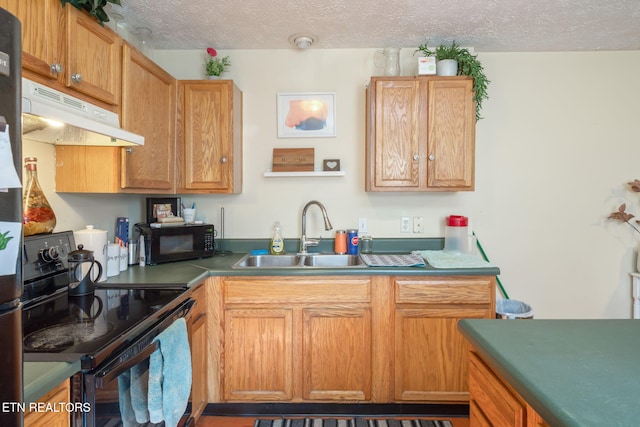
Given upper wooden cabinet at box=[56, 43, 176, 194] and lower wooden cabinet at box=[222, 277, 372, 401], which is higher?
upper wooden cabinet at box=[56, 43, 176, 194]

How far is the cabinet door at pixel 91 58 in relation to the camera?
135 centimetres

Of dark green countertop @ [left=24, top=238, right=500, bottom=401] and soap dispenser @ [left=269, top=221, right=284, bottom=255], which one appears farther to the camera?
soap dispenser @ [left=269, top=221, right=284, bottom=255]

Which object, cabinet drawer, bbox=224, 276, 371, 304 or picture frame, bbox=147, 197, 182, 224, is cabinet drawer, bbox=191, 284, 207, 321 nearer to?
cabinet drawer, bbox=224, 276, 371, 304

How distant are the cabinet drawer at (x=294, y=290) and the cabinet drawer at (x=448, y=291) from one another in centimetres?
25

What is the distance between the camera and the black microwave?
2043 mm

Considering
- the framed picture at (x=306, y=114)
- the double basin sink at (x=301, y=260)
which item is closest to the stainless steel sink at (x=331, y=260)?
the double basin sink at (x=301, y=260)

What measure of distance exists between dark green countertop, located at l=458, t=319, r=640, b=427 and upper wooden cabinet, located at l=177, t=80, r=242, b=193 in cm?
171

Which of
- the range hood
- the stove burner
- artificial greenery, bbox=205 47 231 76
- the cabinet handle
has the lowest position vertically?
the stove burner

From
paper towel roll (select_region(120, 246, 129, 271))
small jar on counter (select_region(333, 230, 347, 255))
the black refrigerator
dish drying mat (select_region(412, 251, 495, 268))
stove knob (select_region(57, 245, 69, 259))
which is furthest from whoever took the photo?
small jar on counter (select_region(333, 230, 347, 255))

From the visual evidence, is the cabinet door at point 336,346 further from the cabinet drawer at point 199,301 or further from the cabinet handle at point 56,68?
the cabinet handle at point 56,68

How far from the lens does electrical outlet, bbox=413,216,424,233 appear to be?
2.52 metres

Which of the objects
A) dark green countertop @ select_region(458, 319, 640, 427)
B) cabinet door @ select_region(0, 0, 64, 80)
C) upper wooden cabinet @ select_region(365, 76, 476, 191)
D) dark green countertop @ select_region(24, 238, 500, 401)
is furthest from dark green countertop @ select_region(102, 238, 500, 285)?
cabinet door @ select_region(0, 0, 64, 80)

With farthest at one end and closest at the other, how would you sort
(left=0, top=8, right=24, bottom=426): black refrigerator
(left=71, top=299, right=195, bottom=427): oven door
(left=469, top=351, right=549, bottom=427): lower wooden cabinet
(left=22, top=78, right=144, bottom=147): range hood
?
(left=22, top=78, right=144, bottom=147): range hood
(left=71, top=299, right=195, bottom=427): oven door
(left=469, top=351, right=549, bottom=427): lower wooden cabinet
(left=0, top=8, right=24, bottom=426): black refrigerator

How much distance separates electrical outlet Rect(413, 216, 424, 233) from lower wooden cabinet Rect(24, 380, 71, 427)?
2128mm
